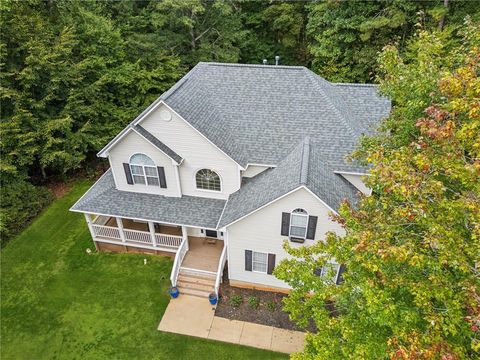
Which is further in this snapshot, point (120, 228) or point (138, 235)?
point (138, 235)

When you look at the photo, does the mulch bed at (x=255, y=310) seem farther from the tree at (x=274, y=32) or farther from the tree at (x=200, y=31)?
the tree at (x=274, y=32)

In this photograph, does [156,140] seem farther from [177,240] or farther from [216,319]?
[216,319]

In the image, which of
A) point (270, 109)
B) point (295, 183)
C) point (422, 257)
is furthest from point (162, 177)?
point (422, 257)

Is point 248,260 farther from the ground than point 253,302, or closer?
farther from the ground

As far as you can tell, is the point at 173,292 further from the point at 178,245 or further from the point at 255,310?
the point at 255,310

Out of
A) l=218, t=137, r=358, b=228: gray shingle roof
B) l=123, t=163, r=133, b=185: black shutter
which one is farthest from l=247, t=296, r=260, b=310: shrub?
l=123, t=163, r=133, b=185: black shutter

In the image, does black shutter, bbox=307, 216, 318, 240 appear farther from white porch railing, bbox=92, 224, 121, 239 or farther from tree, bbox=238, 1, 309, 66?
tree, bbox=238, 1, 309, 66

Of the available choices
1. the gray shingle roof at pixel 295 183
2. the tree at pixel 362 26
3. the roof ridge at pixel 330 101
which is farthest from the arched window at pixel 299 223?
the tree at pixel 362 26
